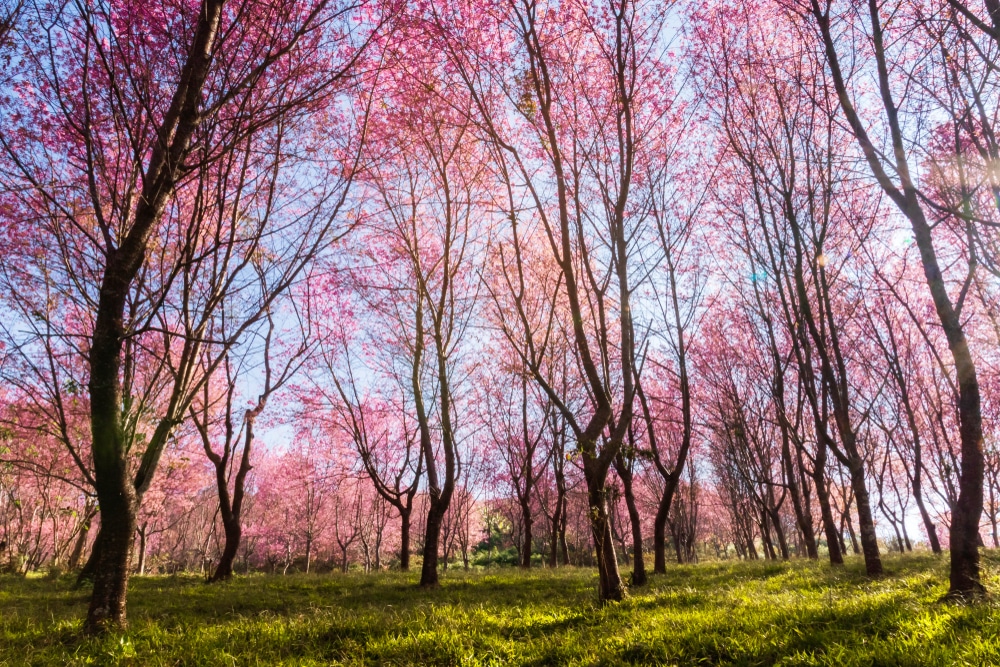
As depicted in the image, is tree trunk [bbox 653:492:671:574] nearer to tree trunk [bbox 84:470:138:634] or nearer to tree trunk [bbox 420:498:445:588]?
tree trunk [bbox 420:498:445:588]

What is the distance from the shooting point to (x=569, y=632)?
4.41 m

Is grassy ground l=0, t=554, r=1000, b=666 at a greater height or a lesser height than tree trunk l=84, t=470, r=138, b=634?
lesser

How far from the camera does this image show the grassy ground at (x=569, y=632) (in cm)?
332

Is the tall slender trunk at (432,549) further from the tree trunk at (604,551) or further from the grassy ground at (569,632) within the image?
the tree trunk at (604,551)

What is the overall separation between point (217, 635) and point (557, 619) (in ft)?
10.8

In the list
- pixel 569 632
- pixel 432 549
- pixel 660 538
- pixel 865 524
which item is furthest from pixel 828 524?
pixel 569 632

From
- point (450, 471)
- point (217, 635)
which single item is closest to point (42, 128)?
point (217, 635)

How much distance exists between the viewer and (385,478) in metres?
26.8

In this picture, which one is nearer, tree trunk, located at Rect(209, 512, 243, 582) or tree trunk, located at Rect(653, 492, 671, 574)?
tree trunk, located at Rect(653, 492, 671, 574)

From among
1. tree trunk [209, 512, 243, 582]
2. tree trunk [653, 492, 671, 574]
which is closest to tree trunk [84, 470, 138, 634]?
tree trunk [209, 512, 243, 582]

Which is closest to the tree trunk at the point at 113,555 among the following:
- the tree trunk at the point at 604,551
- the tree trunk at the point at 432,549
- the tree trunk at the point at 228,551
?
the tree trunk at the point at 432,549

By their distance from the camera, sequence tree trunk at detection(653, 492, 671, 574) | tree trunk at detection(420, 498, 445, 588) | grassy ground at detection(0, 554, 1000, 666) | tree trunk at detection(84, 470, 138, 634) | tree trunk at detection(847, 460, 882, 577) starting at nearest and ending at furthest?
grassy ground at detection(0, 554, 1000, 666)
tree trunk at detection(84, 470, 138, 634)
tree trunk at detection(847, 460, 882, 577)
tree trunk at detection(420, 498, 445, 588)
tree trunk at detection(653, 492, 671, 574)

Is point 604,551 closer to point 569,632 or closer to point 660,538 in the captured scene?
point 569,632

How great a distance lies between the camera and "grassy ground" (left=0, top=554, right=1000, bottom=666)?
10.9 ft
